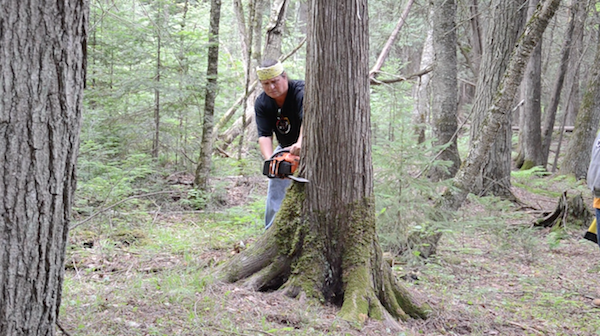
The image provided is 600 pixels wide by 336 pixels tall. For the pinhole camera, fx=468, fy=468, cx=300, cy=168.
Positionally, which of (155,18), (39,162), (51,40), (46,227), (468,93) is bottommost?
(46,227)

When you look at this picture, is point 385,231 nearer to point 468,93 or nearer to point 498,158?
point 498,158

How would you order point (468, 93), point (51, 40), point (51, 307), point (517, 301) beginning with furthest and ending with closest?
point (468, 93) → point (517, 301) → point (51, 307) → point (51, 40)

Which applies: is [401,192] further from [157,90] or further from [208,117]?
[157,90]

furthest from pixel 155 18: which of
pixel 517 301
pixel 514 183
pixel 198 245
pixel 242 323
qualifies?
pixel 514 183

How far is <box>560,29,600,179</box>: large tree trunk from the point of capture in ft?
40.7

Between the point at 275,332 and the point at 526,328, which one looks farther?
the point at 526,328

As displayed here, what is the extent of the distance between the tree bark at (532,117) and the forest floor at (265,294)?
6.98 meters

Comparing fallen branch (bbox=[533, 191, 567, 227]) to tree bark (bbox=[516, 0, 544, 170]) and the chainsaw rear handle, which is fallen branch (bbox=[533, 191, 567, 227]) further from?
tree bark (bbox=[516, 0, 544, 170])

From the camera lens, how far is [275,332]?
3.20 m

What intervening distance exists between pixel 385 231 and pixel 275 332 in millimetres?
3132

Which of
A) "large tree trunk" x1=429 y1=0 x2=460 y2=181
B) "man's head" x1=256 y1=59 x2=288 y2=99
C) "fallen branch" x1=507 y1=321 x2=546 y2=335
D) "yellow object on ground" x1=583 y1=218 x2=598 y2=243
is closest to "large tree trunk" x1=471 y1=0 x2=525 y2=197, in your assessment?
"large tree trunk" x1=429 y1=0 x2=460 y2=181

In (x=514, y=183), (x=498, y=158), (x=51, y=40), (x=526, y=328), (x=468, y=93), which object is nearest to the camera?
(x=51, y=40)

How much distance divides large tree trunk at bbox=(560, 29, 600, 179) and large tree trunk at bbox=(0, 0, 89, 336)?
13337mm

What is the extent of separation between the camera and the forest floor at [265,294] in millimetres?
3320
